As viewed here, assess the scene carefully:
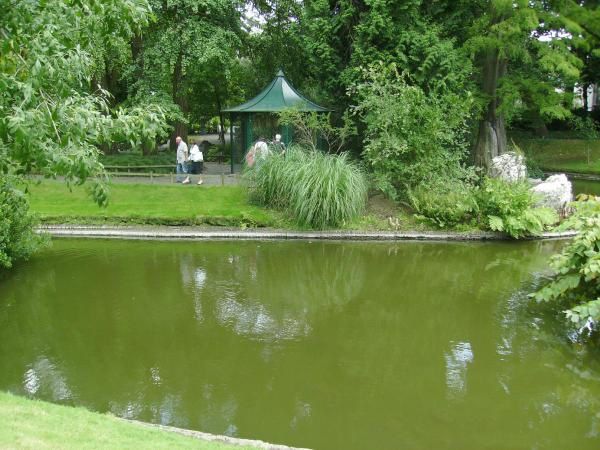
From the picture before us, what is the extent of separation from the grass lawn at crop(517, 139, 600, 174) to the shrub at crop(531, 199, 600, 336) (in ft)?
71.0

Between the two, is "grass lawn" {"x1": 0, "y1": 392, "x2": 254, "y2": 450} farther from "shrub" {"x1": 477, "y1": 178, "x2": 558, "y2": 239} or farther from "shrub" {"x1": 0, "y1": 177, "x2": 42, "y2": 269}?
"shrub" {"x1": 477, "y1": 178, "x2": 558, "y2": 239}

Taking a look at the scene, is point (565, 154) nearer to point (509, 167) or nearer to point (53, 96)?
point (509, 167)

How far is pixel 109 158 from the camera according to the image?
21.6 meters

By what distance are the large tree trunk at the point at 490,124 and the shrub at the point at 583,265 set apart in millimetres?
10562

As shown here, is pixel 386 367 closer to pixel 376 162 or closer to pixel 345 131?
pixel 376 162

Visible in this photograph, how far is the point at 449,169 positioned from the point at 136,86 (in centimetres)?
1092

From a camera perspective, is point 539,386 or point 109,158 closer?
point 539,386

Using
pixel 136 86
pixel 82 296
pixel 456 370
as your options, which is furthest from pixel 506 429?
pixel 136 86

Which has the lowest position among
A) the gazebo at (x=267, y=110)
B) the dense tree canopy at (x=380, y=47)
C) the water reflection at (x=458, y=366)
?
the water reflection at (x=458, y=366)

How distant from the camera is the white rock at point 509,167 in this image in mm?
17227

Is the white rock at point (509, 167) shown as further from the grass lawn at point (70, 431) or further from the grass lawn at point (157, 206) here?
the grass lawn at point (70, 431)

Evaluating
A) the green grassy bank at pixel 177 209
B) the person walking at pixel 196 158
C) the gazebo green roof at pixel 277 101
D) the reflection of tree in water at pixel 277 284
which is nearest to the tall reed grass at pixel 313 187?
the green grassy bank at pixel 177 209

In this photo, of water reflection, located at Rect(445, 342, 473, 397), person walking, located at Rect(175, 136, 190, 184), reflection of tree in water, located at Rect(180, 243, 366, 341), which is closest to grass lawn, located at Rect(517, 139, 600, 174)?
person walking, located at Rect(175, 136, 190, 184)

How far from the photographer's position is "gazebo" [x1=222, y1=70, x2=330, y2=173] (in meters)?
19.8
